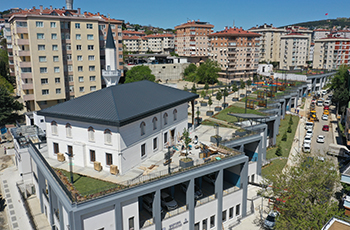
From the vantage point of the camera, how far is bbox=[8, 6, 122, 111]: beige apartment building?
174ft

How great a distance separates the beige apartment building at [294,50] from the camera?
121956 millimetres

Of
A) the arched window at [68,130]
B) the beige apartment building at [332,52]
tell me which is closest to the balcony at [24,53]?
the arched window at [68,130]

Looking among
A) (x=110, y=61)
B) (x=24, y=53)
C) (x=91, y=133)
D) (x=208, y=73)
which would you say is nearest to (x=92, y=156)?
(x=91, y=133)

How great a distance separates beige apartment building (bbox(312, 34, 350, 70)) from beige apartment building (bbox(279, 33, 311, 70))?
5683mm

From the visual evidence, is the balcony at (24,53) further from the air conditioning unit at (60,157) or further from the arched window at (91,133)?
the arched window at (91,133)

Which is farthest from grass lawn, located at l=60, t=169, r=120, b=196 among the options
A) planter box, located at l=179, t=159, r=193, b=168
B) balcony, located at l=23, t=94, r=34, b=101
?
balcony, located at l=23, t=94, r=34, b=101

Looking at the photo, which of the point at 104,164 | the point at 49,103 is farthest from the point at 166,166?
the point at 49,103

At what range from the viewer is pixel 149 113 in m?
27.5

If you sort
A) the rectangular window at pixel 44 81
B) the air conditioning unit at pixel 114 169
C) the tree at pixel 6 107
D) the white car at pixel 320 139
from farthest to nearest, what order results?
the rectangular window at pixel 44 81
the tree at pixel 6 107
the white car at pixel 320 139
the air conditioning unit at pixel 114 169

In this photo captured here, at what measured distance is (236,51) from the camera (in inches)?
3917

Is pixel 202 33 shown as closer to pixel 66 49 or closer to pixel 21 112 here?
pixel 66 49

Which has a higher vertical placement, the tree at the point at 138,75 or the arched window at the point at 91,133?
the tree at the point at 138,75

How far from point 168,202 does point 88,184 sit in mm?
7492

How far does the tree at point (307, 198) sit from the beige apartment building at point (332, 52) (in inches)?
4179
